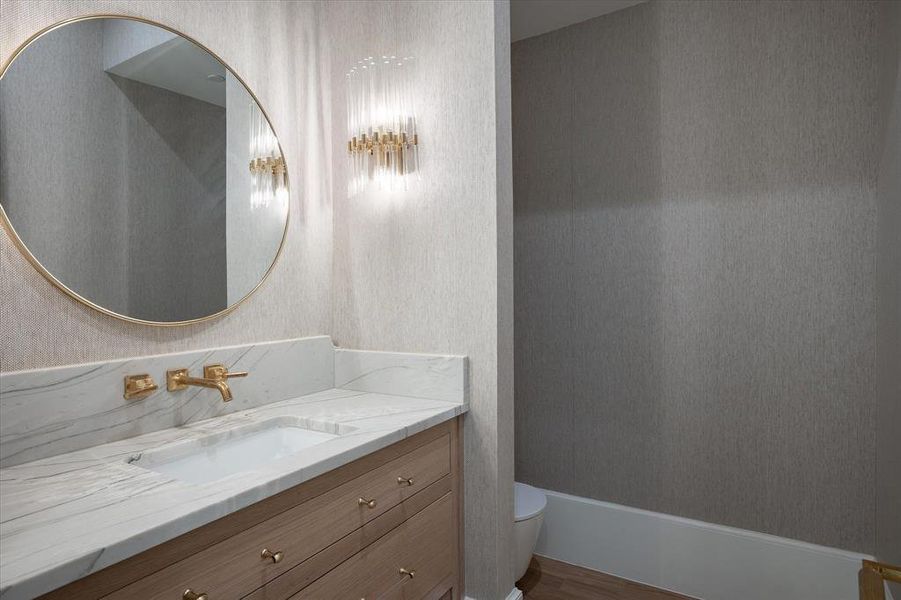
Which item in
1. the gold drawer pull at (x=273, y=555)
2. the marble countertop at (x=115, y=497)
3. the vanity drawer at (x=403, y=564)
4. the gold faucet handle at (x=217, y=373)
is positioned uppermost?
the gold faucet handle at (x=217, y=373)

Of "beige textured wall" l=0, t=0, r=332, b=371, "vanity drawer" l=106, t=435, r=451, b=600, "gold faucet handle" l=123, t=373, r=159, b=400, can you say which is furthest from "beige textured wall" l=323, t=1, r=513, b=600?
"gold faucet handle" l=123, t=373, r=159, b=400

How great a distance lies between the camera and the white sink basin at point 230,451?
127cm

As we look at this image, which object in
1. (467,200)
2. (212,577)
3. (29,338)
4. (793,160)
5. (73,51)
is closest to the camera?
(212,577)

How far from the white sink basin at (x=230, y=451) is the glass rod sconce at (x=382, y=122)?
38.1 inches

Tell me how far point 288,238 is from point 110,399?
33.0 inches

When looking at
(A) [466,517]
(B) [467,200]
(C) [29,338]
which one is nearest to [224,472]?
(C) [29,338]

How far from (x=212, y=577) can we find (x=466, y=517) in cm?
102

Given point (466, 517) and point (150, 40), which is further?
point (466, 517)

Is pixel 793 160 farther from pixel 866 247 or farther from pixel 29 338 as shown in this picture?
pixel 29 338

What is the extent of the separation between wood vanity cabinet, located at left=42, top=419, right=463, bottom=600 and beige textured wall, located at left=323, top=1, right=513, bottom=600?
0.12 metres

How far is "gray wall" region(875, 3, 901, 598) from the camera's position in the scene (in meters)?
1.57

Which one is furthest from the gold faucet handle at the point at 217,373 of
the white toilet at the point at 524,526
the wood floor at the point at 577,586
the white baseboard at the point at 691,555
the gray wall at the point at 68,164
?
the white baseboard at the point at 691,555

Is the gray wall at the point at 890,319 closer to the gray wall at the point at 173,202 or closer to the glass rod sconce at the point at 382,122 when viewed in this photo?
the glass rod sconce at the point at 382,122

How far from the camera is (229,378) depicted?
161cm
